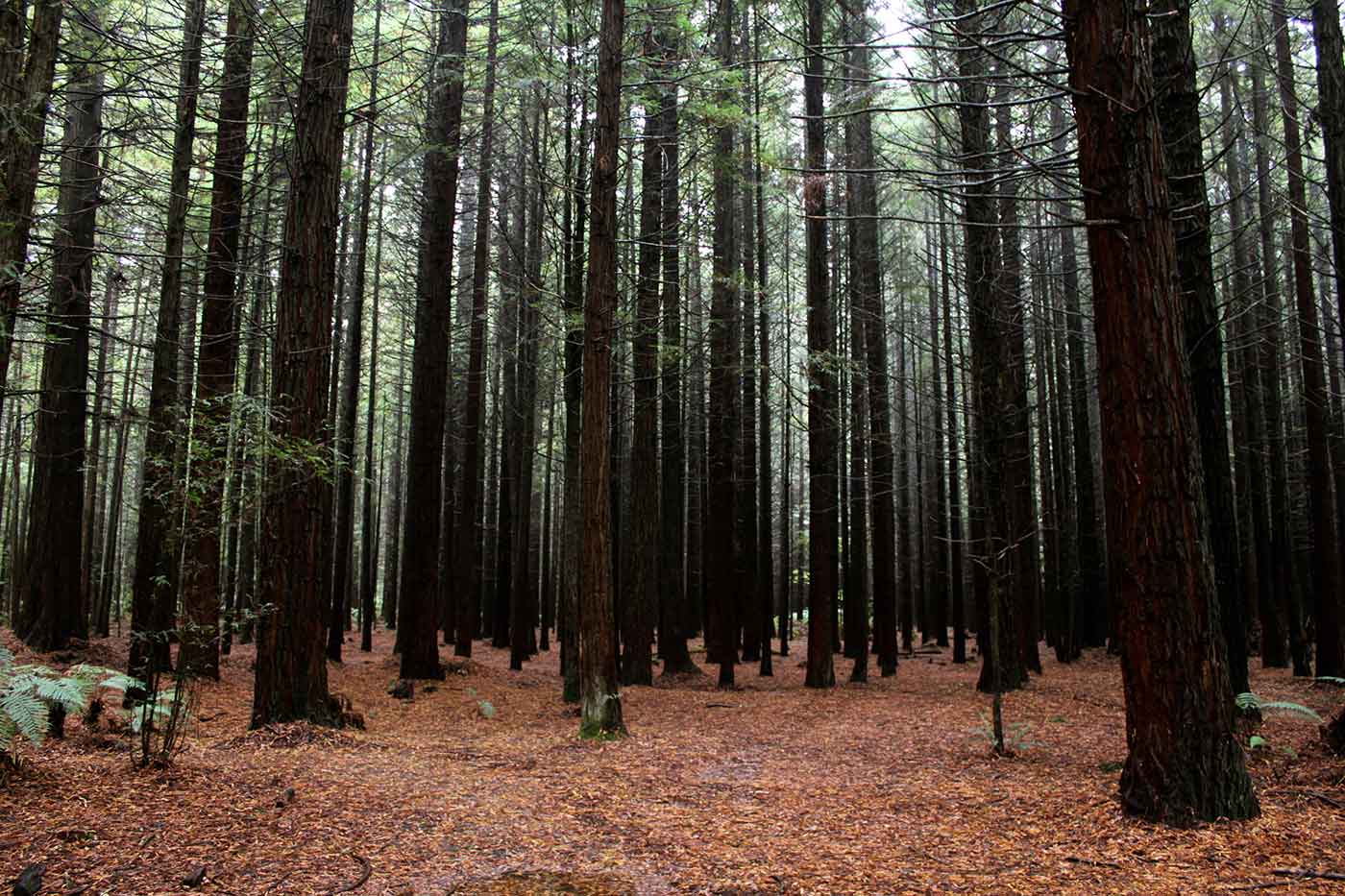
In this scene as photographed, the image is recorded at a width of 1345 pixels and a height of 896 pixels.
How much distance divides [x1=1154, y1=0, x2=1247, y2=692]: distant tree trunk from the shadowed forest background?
0.05 metres

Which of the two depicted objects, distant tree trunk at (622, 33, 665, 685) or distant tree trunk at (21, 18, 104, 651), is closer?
distant tree trunk at (21, 18, 104, 651)

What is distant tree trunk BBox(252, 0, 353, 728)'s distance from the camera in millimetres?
7262

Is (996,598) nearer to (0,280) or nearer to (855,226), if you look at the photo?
(0,280)

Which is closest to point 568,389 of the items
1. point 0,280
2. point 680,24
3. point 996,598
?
point 680,24

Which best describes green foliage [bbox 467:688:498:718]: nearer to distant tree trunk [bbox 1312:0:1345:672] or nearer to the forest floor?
the forest floor

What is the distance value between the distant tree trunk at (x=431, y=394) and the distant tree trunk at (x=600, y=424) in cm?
499

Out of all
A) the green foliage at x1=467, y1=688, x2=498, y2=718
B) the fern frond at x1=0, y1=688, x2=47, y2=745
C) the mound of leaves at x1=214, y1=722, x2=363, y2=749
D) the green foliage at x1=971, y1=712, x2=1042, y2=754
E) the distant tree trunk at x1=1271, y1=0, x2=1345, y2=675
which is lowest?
the green foliage at x1=467, y1=688, x2=498, y2=718

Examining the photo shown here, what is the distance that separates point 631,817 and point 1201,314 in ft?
23.0

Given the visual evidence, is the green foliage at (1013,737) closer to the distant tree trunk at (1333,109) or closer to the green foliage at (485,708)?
the distant tree trunk at (1333,109)

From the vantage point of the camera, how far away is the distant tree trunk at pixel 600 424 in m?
8.41

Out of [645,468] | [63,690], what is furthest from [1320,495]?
[63,690]

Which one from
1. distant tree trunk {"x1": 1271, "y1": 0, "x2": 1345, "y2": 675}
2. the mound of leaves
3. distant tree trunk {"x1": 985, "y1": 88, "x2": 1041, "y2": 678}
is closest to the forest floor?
the mound of leaves

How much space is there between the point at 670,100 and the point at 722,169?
1408 mm

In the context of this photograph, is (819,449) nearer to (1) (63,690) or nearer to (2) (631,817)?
(2) (631,817)
